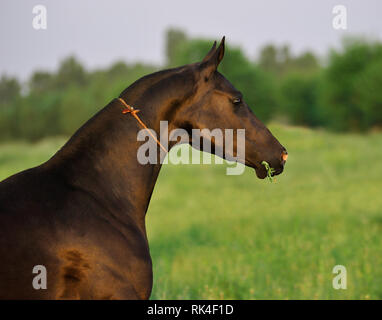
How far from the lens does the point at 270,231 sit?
12.3 metres

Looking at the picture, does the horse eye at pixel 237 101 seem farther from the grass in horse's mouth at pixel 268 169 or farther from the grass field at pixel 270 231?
the grass field at pixel 270 231

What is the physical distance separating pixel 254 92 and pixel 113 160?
5718 cm

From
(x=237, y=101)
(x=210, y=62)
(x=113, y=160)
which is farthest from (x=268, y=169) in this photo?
(x=113, y=160)

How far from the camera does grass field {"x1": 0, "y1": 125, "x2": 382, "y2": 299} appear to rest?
756 cm

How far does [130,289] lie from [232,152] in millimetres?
1474

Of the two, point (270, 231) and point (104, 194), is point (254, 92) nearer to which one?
point (270, 231)

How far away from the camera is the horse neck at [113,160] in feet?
11.2

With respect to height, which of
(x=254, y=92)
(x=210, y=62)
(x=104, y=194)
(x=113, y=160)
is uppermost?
(x=254, y=92)

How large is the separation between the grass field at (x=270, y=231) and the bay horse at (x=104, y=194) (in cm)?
144

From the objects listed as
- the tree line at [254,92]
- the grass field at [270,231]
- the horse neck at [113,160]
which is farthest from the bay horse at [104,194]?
the tree line at [254,92]

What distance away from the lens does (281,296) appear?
716 centimetres

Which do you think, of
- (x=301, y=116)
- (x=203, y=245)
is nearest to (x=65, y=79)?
(x=301, y=116)

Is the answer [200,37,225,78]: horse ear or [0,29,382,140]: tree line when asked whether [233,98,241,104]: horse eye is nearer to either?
[200,37,225,78]: horse ear

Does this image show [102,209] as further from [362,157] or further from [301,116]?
[301,116]
